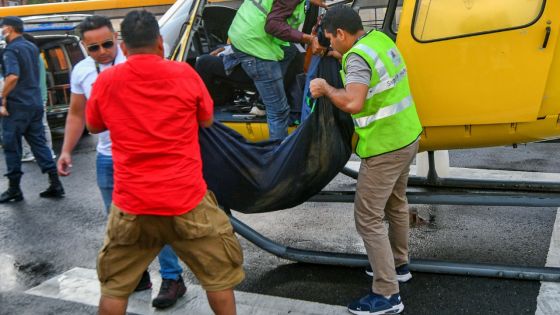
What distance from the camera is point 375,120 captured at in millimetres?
3307

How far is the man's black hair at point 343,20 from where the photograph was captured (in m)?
3.26

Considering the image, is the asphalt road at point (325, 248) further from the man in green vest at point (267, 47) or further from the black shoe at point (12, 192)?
the man in green vest at point (267, 47)

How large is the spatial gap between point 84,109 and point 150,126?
3.71ft

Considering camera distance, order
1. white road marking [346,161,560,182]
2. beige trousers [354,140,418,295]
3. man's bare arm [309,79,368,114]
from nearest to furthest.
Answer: man's bare arm [309,79,368,114] < beige trousers [354,140,418,295] < white road marking [346,161,560,182]

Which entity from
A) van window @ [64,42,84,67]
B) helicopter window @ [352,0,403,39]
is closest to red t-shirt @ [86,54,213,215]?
helicopter window @ [352,0,403,39]

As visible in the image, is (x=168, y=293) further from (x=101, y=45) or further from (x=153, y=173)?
(x=101, y=45)

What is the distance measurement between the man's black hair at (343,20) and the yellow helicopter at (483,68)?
2.01 ft

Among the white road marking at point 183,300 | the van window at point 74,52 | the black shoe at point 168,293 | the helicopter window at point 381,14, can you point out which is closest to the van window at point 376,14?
the helicopter window at point 381,14

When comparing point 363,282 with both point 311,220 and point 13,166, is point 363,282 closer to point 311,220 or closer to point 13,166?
point 311,220

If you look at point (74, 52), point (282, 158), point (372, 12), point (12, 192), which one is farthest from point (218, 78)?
point (74, 52)

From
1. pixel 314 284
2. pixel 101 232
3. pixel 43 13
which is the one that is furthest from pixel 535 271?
pixel 43 13

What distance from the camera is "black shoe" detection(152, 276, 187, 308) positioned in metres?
3.73

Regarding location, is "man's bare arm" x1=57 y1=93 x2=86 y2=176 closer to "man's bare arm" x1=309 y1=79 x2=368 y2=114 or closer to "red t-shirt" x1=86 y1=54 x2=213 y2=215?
"red t-shirt" x1=86 y1=54 x2=213 y2=215

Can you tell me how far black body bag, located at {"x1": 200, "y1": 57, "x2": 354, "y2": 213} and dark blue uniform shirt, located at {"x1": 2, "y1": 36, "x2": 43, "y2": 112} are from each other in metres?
3.83
